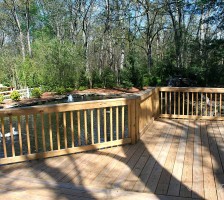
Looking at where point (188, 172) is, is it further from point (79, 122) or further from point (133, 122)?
point (79, 122)

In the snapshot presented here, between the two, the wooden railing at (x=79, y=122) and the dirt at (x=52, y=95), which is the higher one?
the wooden railing at (x=79, y=122)

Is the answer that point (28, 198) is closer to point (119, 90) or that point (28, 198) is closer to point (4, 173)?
point (4, 173)

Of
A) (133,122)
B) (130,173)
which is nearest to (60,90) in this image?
(133,122)

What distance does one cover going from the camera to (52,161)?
3.46 meters

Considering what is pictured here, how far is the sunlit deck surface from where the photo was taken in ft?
8.19

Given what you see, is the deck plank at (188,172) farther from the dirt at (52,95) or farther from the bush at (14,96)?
the bush at (14,96)

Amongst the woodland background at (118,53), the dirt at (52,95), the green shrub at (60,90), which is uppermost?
the woodland background at (118,53)

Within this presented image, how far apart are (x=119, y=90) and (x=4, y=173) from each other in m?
15.3

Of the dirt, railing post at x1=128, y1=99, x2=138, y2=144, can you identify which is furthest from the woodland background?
railing post at x1=128, y1=99, x2=138, y2=144

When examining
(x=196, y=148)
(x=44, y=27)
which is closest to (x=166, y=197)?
(x=196, y=148)

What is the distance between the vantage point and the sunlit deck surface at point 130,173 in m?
2.50

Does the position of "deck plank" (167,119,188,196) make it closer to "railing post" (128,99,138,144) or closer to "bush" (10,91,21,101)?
"railing post" (128,99,138,144)

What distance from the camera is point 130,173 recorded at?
2.99 metres

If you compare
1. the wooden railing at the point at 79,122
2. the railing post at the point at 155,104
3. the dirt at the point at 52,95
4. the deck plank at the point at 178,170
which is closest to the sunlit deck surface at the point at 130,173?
the deck plank at the point at 178,170
